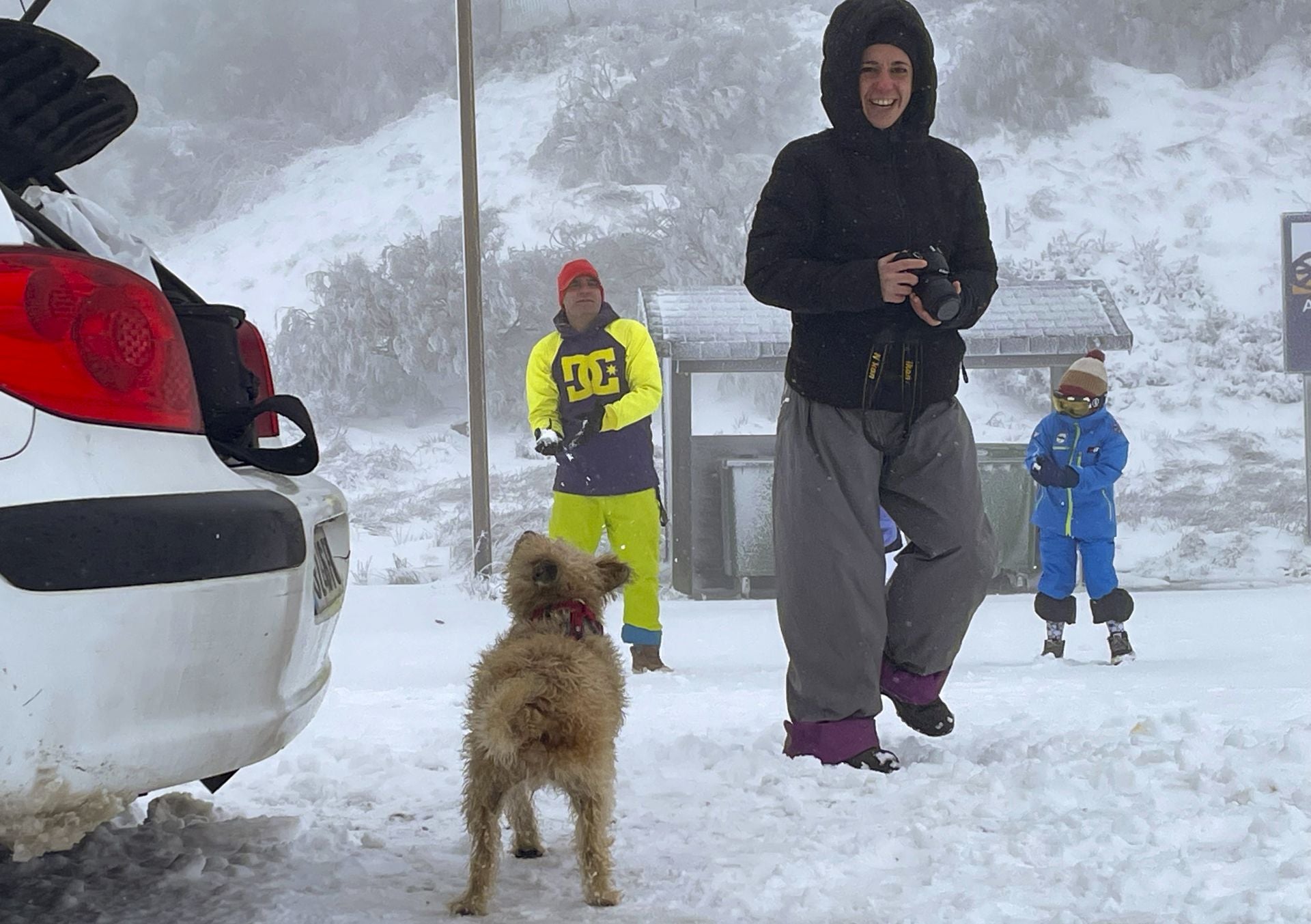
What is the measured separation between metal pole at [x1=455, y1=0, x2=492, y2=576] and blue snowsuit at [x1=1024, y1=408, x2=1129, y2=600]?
15.9 ft

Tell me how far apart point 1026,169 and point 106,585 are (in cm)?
2062

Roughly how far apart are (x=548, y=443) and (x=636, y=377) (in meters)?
0.59

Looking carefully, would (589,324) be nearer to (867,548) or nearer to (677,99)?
(867,548)

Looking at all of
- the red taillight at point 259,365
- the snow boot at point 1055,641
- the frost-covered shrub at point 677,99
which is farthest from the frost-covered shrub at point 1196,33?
the red taillight at point 259,365

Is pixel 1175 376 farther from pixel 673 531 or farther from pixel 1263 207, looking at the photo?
pixel 673 531

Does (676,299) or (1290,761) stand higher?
(676,299)

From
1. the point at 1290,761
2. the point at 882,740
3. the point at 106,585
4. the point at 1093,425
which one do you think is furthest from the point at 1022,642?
the point at 106,585

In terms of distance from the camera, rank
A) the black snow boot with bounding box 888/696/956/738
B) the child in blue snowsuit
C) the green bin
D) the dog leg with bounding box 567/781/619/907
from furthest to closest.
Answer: the green bin < the child in blue snowsuit < the black snow boot with bounding box 888/696/956/738 < the dog leg with bounding box 567/781/619/907

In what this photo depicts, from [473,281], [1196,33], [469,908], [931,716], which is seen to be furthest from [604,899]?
[1196,33]

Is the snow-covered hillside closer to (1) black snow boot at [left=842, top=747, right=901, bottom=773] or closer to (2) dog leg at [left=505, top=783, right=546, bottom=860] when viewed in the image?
(1) black snow boot at [left=842, top=747, right=901, bottom=773]

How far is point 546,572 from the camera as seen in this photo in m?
2.95

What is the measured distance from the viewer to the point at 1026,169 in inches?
832

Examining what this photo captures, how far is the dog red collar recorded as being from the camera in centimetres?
296

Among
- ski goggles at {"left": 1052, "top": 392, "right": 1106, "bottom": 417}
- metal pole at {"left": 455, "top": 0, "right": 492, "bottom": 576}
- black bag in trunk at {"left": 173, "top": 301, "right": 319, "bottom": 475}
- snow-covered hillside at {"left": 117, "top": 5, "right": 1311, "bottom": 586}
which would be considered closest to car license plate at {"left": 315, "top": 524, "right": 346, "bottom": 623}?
black bag in trunk at {"left": 173, "top": 301, "right": 319, "bottom": 475}
